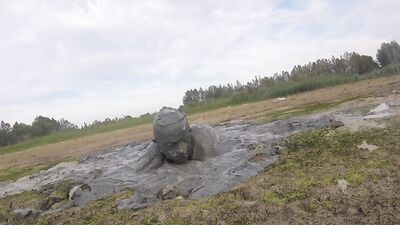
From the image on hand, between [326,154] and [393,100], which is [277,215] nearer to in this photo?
[326,154]

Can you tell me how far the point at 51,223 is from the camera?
764cm

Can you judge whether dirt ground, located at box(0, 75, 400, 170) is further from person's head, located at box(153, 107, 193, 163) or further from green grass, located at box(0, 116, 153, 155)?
green grass, located at box(0, 116, 153, 155)

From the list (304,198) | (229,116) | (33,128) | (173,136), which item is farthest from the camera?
(33,128)

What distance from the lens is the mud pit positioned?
26.2 ft

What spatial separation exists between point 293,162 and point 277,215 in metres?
2.39

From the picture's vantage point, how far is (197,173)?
30.1 feet

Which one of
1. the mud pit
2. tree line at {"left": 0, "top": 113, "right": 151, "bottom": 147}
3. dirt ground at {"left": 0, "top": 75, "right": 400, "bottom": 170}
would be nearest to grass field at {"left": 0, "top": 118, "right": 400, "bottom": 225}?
the mud pit

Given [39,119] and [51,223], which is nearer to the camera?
[51,223]

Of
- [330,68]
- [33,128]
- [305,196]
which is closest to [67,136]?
[33,128]

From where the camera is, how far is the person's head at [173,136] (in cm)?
1009


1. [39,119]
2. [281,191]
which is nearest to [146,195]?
[281,191]

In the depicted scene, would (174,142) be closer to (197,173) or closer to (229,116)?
(197,173)

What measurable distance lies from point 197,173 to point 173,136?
1250 mm

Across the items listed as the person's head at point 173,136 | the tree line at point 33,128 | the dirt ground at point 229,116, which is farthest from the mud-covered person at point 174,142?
the tree line at point 33,128
